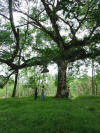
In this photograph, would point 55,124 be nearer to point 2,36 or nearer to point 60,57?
point 60,57

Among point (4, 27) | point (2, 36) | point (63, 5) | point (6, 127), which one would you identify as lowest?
point (6, 127)

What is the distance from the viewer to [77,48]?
13609mm

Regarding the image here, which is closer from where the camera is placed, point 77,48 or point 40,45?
point 77,48

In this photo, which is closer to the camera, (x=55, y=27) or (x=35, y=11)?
(x=55, y=27)

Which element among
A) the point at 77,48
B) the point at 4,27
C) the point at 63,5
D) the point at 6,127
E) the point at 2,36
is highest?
the point at 4,27

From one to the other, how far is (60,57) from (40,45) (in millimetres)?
15867

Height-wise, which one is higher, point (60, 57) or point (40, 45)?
point (40, 45)

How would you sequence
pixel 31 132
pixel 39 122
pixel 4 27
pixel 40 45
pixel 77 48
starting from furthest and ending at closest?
pixel 40 45, pixel 4 27, pixel 77 48, pixel 39 122, pixel 31 132

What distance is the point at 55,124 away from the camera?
8203mm

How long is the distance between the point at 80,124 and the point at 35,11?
16.9m

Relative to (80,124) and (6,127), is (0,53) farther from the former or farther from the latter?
(80,124)

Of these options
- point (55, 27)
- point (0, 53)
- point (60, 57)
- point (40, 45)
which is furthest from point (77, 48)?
point (40, 45)

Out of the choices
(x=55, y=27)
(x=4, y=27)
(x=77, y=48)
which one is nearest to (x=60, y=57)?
(x=77, y=48)

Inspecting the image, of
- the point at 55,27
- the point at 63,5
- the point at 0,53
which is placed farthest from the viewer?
the point at 55,27
